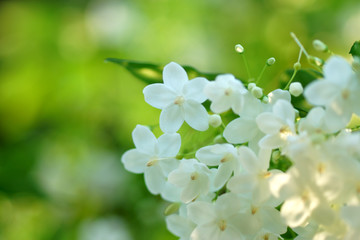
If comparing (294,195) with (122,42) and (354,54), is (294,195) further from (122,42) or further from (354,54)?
(122,42)

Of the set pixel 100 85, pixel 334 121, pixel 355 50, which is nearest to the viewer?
pixel 334 121

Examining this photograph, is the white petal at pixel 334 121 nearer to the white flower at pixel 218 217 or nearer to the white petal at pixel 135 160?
the white flower at pixel 218 217

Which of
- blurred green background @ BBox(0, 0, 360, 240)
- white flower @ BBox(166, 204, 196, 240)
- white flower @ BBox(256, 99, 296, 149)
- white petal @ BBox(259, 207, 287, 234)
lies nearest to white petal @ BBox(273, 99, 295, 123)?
white flower @ BBox(256, 99, 296, 149)

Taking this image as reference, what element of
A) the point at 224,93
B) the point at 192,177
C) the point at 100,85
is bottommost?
the point at 100,85

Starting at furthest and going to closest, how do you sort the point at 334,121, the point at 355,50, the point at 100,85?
the point at 100,85
the point at 355,50
the point at 334,121

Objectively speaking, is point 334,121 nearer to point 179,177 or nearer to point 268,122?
point 268,122

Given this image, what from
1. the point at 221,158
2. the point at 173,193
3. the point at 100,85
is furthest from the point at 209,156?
the point at 100,85

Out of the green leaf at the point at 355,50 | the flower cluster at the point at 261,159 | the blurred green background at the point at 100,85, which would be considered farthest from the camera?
the blurred green background at the point at 100,85

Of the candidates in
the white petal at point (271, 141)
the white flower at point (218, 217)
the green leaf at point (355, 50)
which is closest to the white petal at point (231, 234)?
the white flower at point (218, 217)
